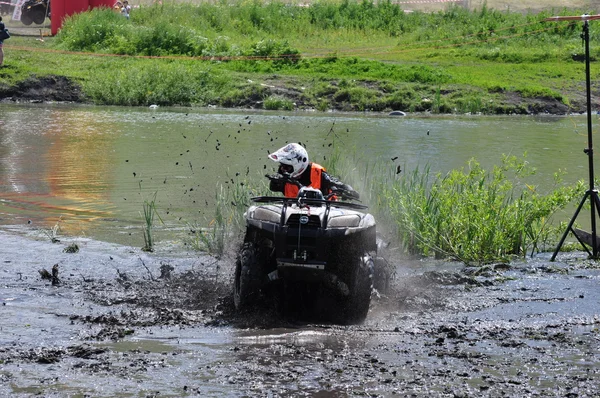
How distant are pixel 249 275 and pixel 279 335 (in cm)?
64

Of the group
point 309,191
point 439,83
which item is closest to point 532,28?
point 439,83

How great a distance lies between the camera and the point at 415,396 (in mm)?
7566

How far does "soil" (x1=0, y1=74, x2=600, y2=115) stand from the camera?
33.8m

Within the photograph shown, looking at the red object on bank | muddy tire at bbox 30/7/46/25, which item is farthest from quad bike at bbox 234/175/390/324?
muddy tire at bbox 30/7/46/25

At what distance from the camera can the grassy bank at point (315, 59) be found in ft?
112

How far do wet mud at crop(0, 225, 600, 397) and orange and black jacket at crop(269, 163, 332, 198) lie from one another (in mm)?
1161

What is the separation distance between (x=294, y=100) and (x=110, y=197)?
55.6ft

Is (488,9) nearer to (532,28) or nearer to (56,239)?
(532,28)

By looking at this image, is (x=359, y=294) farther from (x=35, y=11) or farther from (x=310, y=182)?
(x=35, y=11)

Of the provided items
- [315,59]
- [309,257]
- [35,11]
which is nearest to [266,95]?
[315,59]

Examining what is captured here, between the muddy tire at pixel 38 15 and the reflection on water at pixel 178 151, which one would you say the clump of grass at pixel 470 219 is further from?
the muddy tire at pixel 38 15

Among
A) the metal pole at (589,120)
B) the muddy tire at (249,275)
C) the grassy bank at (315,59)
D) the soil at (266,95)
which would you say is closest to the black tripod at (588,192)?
the metal pole at (589,120)

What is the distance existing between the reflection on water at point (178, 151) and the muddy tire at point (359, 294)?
441 centimetres

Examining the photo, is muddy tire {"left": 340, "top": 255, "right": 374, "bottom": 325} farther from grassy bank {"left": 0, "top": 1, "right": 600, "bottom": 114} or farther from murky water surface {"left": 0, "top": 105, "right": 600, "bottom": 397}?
grassy bank {"left": 0, "top": 1, "right": 600, "bottom": 114}
